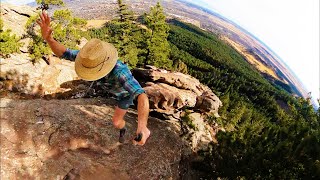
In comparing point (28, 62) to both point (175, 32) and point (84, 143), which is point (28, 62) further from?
point (175, 32)

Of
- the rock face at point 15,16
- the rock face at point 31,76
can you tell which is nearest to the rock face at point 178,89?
the rock face at point 31,76

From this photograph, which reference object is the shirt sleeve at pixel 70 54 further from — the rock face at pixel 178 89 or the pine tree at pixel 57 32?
the pine tree at pixel 57 32

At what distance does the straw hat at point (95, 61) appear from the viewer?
5.21 meters

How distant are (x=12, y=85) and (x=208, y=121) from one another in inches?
759

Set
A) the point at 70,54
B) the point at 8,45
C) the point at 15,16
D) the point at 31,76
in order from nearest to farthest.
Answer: the point at 70,54 < the point at 8,45 < the point at 31,76 < the point at 15,16

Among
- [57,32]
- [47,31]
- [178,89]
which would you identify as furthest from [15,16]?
[47,31]

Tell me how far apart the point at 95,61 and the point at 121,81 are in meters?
0.72

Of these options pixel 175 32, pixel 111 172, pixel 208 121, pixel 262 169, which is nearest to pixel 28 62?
pixel 208 121

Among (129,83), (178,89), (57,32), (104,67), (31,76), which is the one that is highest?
(104,67)

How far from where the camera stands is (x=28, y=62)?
28641 millimetres

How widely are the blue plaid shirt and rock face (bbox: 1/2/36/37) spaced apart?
33.1m

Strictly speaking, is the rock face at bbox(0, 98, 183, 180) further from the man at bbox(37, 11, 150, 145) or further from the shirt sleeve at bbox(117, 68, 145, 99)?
the shirt sleeve at bbox(117, 68, 145, 99)

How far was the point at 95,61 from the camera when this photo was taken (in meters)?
5.19

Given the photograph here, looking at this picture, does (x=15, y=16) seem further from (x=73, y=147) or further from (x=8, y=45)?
(x=73, y=147)
